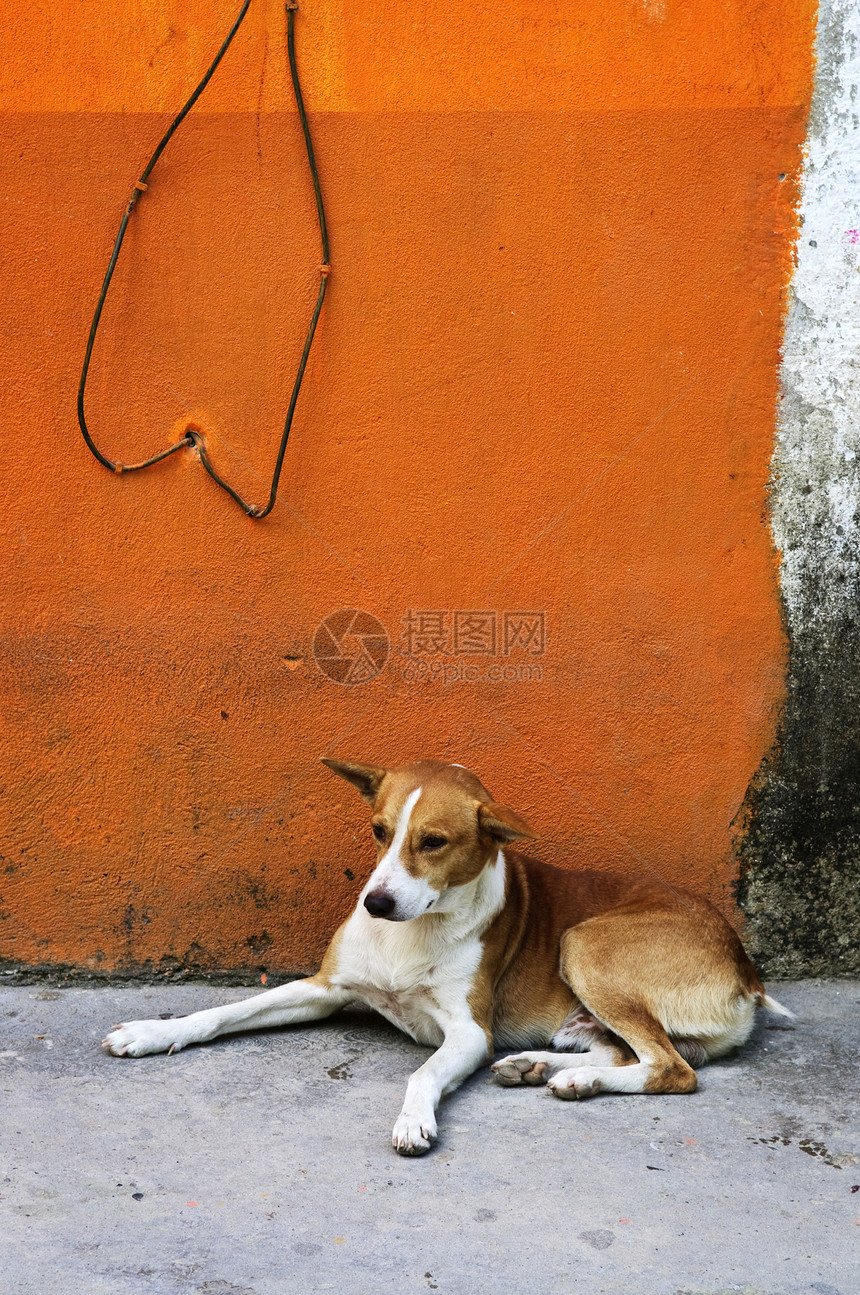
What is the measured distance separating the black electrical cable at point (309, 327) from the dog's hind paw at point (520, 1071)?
1972 mm

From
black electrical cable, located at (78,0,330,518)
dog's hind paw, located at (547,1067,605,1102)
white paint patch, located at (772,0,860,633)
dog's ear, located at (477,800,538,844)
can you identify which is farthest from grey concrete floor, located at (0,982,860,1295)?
black electrical cable, located at (78,0,330,518)

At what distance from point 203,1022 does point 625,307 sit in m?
2.76

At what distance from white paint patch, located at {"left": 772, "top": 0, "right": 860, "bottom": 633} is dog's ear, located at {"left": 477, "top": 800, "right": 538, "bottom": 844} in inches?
51.4

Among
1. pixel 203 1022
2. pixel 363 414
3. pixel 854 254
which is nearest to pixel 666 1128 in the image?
pixel 203 1022

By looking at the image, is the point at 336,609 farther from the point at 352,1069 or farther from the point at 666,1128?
the point at 666,1128

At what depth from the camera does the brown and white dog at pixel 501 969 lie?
3.32 metres

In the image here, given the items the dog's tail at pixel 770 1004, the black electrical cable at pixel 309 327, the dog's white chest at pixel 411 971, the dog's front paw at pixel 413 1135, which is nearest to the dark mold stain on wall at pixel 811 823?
the dog's tail at pixel 770 1004

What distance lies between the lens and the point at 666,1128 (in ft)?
10.1

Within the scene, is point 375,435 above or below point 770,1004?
above

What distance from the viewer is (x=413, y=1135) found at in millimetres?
2896

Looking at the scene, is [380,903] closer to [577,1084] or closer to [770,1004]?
[577,1084]

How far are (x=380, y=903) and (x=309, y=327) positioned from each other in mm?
1961

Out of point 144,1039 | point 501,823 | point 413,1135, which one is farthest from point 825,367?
point 144,1039

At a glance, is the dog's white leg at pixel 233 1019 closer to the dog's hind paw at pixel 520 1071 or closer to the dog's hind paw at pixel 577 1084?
the dog's hind paw at pixel 520 1071
